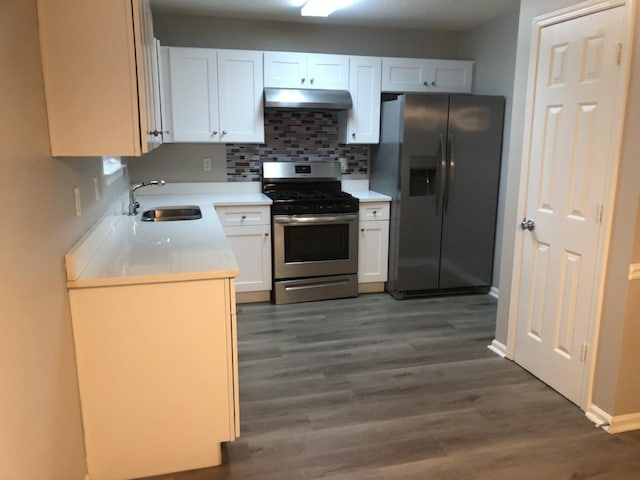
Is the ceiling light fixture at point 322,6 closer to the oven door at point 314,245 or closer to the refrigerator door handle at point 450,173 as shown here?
the refrigerator door handle at point 450,173

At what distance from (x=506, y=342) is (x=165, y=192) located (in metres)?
3.04

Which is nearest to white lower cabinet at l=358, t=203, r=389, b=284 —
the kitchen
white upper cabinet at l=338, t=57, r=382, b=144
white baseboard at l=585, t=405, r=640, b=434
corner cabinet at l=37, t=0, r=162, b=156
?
white upper cabinet at l=338, t=57, r=382, b=144

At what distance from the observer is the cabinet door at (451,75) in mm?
4543

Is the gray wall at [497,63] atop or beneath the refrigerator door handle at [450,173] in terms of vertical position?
atop

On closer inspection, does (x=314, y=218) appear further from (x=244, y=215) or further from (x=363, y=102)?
(x=363, y=102)

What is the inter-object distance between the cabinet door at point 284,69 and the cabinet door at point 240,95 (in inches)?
2.7

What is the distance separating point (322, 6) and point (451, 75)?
4.99 ft

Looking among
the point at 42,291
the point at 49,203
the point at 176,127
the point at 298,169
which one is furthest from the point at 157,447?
the point at 298,169

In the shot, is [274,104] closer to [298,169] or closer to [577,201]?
[298,169]

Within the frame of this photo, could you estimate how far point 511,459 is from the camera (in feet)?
7.32

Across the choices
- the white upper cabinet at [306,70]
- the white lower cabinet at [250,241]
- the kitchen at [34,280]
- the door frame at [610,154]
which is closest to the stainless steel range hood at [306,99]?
the white upper cabinet at [306,70]

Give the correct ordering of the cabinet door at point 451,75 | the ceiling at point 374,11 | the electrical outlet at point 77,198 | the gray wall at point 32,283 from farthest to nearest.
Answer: the cabinet door at point 451,75
the ceiling at point 374,11
the electrical outlet at point 77,198
the gray wall at point 32,283

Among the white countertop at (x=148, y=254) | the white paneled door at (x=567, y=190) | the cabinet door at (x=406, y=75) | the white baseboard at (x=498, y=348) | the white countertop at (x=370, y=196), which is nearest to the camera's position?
the white countertop at (x=148, y=254)

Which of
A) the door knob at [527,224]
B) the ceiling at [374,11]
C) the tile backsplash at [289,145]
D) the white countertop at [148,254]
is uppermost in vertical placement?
the ceiling at [374,11]
